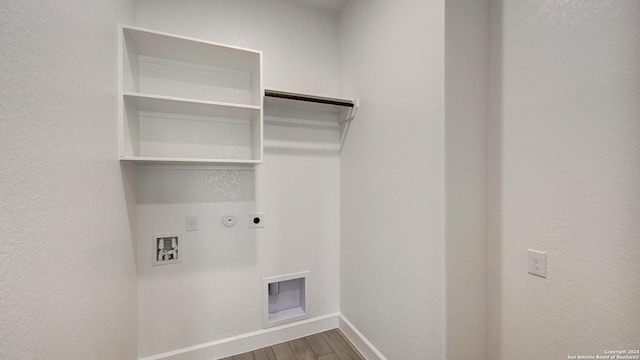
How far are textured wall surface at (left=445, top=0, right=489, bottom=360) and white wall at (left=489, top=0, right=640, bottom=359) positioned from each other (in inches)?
2.4

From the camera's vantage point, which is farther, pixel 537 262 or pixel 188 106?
pixel 188 106

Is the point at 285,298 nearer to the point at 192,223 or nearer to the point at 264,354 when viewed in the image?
the point at 264,354

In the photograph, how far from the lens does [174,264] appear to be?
1.70 metres

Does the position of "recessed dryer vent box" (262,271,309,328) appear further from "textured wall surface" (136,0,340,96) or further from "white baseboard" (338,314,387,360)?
"textured wall surface" (136,0,340,96)

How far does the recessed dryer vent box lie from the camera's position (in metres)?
1.93

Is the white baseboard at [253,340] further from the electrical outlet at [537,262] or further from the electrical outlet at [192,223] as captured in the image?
the electrical outlet at [537,262]

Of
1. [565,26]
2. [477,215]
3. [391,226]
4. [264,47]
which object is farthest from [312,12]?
[477,215]

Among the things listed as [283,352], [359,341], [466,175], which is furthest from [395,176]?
[283,352]

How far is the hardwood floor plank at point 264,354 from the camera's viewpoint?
5.85 ft

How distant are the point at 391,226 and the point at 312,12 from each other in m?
1.86

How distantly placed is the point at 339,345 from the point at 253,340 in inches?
26.3

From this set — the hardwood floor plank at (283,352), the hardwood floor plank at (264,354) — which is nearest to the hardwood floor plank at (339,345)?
the hardwood floor plank at (283,352)

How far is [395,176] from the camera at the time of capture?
1.50 metres

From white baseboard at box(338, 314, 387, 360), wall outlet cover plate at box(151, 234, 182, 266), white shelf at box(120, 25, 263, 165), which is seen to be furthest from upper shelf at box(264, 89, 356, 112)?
white baseboard at box(338, 314, 387, 360)
